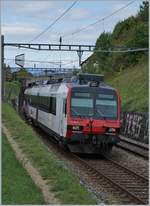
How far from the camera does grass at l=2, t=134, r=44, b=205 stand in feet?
36.2

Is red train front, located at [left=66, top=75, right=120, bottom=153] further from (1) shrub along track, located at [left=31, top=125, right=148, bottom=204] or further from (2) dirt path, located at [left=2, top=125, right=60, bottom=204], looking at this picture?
(2) dirt path, located at [left=2, top=125, right=60, bottom=204]

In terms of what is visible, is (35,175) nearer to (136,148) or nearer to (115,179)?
(115,179)

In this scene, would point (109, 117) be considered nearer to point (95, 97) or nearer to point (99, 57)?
point (95, 97)

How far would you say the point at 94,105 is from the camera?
22859 millimetres

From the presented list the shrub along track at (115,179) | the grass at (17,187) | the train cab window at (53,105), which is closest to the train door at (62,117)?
the shrub along track at (115,179)

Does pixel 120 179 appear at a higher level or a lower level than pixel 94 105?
lower

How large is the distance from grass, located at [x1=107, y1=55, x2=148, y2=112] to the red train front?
19.4m

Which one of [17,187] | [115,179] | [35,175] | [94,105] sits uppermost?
[94,105]

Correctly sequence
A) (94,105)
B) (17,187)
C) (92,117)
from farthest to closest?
(94,105)
(92,117)
(17,187)

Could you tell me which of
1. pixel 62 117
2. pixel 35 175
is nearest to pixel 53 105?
pixel 62 117

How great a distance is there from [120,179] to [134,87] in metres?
38.4

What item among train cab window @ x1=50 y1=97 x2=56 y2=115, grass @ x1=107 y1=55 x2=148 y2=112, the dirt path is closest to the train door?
the dirt path

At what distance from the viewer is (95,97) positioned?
905 inches

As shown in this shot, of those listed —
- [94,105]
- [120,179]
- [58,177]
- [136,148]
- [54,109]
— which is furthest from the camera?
[136,148]
